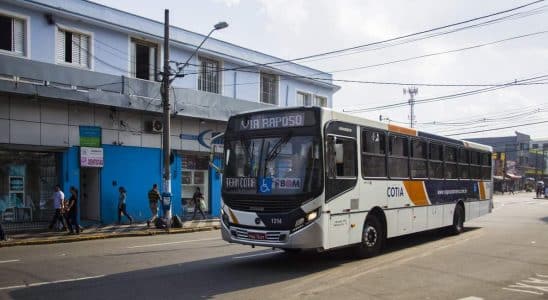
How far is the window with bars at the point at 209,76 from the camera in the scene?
1019 inches

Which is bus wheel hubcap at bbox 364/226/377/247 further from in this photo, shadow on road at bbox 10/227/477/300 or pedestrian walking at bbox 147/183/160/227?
pedestrian walking at bbox 147/183/160/227

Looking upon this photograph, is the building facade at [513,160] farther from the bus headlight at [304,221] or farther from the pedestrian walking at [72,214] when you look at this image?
the bus headlight at [304,221]

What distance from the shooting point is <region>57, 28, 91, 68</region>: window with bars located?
19781 millimetres

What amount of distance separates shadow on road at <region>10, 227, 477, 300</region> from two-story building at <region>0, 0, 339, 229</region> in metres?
11.1

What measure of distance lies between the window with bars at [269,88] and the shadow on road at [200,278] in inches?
720

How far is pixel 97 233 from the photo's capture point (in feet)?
59.6

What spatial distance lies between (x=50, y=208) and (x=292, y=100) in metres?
15.5

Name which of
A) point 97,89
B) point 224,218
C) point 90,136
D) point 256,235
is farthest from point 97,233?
point 256,235

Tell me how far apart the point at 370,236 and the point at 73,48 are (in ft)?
48.1

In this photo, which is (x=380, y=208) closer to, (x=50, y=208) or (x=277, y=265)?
(x=277, y=265)

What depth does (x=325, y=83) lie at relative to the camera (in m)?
33.1

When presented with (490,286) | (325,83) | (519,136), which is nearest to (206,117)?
(325,83)

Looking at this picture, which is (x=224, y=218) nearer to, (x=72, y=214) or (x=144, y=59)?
(x=72, y=214)

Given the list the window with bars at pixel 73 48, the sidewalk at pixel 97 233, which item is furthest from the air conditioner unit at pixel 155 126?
the sidewalk at pixel 97 233
